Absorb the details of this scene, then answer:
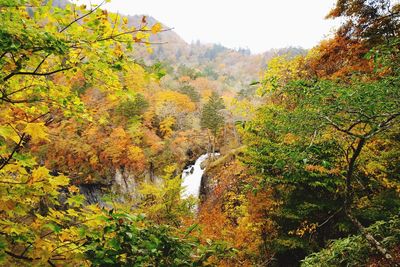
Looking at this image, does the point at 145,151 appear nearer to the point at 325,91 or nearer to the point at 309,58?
the point at 309,58

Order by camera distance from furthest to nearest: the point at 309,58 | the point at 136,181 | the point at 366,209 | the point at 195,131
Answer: the point at 195,131 → the point at 136,181 → the point at 309,58 → the point at 366,209

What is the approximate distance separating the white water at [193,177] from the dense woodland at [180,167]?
135 cm

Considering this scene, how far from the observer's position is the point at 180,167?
2966 cm

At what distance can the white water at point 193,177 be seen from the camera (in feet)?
82.5

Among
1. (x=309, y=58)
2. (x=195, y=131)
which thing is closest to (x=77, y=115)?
(x=309, y=58)

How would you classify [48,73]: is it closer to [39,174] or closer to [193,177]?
[39,174]

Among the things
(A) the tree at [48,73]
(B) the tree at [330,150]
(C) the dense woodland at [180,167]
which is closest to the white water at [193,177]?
(C) the dense woodland at [180,167]

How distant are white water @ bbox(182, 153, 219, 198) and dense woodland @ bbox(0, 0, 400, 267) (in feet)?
4.42

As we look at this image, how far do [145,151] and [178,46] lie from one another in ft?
323

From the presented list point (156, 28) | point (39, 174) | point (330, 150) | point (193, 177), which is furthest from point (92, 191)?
point (156, 28)

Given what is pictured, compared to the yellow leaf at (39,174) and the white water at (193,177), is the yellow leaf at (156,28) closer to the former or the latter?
the yellow leaf at (39,174)

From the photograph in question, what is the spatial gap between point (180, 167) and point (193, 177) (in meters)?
2.88

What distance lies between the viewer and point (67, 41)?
237cm

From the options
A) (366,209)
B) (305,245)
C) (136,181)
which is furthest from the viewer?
(136,181)
